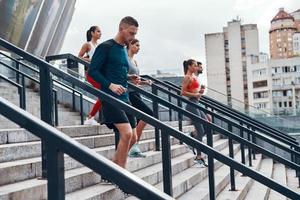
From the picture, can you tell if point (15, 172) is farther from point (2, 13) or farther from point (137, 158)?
point (2, 13)

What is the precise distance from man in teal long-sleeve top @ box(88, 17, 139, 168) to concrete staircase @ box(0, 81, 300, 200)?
37 centimetres

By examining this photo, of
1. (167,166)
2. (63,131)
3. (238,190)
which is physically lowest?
(238,190)

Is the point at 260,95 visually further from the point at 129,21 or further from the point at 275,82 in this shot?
the point at 129,21

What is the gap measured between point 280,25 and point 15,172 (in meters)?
115

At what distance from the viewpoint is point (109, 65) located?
149 inches

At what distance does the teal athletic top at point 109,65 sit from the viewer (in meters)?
3.69

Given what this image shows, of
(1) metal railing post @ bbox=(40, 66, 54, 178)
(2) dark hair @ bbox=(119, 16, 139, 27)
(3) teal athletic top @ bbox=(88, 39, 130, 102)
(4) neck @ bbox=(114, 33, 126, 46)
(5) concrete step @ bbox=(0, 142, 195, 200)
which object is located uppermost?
(2) dark hair @ bbox=(119, 16, 139, 27)

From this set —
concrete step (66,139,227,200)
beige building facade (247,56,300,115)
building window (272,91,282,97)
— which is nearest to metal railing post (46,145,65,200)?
concrete step (66,139,227,200)

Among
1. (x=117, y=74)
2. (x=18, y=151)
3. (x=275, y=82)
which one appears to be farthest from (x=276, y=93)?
(x=18, y=151)

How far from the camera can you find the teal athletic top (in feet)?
12.1

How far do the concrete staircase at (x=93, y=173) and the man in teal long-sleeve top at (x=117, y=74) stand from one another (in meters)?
0.37

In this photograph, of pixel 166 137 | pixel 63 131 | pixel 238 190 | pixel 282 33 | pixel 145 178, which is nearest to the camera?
pixel 166 137

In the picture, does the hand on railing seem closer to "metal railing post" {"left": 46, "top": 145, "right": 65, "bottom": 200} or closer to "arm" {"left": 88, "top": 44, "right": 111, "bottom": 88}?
"arm" {"left": 88, "top": 44, "right": 111, "bottom": 88}

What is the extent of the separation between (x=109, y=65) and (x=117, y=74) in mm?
102
